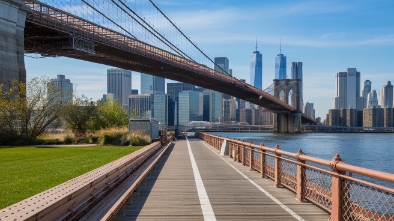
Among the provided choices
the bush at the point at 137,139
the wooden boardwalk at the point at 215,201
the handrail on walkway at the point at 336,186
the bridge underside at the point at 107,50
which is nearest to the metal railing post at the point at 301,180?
the handrail on walkway at the point at 336,186

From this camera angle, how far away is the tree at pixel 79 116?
44397 millimetres

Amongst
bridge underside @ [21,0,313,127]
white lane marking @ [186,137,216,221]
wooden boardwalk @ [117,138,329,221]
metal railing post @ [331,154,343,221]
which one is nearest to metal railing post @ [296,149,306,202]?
wooden boardwalk @ [117,138,329,221]

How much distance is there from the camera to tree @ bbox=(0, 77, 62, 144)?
119 ft

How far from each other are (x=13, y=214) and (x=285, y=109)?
4370 inches

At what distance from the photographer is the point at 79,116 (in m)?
45.1

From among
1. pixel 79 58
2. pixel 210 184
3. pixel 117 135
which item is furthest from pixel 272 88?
pixel 210 184

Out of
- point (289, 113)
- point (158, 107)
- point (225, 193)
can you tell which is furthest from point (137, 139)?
point (158, 107)

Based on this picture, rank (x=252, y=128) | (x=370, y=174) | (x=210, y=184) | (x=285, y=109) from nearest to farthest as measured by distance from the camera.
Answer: (x=370, y=174)
(x=210, y=184)
(x=285, y=109)
(x=252, y=128)

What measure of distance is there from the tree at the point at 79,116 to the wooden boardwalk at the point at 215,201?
32632 millimetres

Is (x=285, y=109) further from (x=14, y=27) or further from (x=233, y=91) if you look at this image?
(x=14, y=27)

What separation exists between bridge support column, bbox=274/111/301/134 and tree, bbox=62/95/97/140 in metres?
79.7

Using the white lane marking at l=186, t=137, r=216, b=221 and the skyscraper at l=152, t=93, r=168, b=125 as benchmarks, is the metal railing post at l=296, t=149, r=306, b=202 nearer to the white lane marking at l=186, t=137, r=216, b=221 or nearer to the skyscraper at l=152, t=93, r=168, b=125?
the white lane marking at l=186, t=137, r=216, b=221

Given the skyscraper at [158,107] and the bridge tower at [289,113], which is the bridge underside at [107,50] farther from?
the skyscraper at [158,107]

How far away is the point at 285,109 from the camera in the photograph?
113438mm
